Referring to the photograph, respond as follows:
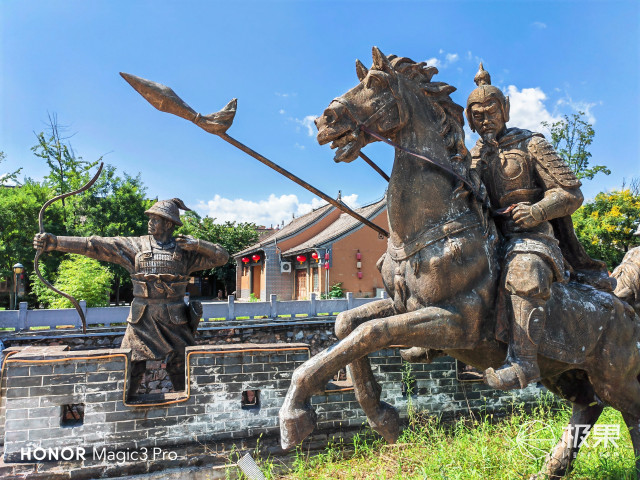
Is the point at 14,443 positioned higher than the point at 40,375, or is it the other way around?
the point at 40,375

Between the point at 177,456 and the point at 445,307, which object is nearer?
the point at 445,307

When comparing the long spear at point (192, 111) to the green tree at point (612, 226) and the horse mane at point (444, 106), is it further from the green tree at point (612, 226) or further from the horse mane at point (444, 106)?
the green tree at point (612, 226)

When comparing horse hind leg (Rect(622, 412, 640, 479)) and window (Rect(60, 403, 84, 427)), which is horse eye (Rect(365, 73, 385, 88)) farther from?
window (Rect(60, 403, 84, 427))

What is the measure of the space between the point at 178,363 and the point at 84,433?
1.44 meters

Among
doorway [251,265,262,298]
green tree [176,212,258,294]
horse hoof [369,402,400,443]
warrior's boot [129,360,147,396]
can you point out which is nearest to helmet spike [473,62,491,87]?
horse hoof [369,402,400,443]

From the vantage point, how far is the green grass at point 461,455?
4.03 metres

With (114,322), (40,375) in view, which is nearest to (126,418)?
(40,375)

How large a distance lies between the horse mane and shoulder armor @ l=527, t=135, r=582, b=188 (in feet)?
1.72

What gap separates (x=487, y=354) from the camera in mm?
Result: 3182

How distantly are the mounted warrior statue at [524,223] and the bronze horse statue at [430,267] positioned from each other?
0.15 m

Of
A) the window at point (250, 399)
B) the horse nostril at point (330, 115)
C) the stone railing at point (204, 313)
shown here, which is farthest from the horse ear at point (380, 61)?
the stone railing at point (204, 313)

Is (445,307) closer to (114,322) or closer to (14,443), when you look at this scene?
(14,443)

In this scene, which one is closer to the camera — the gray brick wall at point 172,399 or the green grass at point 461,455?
the green grass at point 461,455

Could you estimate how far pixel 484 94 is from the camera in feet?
10.8
